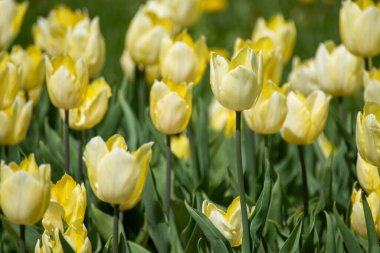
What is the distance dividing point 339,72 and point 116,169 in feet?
3.32

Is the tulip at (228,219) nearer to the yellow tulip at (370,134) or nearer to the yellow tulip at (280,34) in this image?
the yellow tulip at (370,134)

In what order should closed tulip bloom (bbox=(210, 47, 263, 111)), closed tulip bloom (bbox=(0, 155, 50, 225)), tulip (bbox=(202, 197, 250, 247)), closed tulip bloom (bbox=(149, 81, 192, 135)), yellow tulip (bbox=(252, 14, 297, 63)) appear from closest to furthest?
closed tulip bloom (bbox=(0, 155, 50, 225)), closed tulip bloom (bbox=(210, 47, 263, 111)), tulip (bbox=(202, 197, 250, 247)), closed tulip bloom (bbox=(149, 81, 192, 135)), yellow tulip (bbox=(252, 14, 297, 63))

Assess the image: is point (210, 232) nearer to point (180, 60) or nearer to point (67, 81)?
point (67, 81)

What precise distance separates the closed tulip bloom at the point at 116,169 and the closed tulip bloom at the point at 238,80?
0.18m

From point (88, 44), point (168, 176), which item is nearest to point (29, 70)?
point (88, 44)

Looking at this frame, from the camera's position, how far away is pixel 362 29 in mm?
2053

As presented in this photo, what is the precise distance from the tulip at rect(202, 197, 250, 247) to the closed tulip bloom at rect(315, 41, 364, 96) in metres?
0.77

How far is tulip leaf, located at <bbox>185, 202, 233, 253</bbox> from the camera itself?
154cm

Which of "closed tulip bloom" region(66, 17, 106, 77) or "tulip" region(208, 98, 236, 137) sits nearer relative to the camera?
"closed tulip bloom" region(66, 17, 106, 77)

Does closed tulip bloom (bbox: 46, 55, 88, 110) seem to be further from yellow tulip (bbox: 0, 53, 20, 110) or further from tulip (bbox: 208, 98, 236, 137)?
tulip (bbox: 208, 98, 236, 137)

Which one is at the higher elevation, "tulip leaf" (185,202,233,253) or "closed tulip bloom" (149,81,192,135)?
"closed tulip bloom" (149,81,192,135)

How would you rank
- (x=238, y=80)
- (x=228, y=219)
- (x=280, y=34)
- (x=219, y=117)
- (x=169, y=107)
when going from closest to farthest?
(x=238, y=80), (x=228, y=219), (x=169, y=107), (x=280, y=34), (x=219, y=117)

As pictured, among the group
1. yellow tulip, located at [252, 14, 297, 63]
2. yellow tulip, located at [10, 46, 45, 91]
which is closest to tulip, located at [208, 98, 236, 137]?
yellow tulip, located at [252, 14, 297, 63]

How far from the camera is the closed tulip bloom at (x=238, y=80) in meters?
1.47
